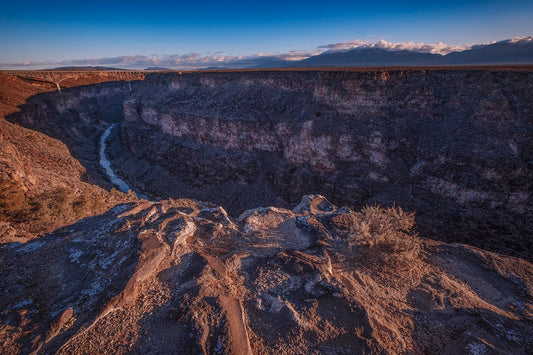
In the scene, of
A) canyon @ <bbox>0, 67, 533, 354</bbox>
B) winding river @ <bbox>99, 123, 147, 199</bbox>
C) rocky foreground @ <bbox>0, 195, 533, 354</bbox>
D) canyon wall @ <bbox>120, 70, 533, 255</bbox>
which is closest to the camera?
rocky foreground @ <bbox>0, 195, 533, 354</bbox>

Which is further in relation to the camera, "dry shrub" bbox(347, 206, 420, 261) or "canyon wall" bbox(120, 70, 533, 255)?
"canyon wall" bbox(120, 70, 533, 255)

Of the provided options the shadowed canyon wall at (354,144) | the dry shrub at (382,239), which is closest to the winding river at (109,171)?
the shadowed canyon wall at (354,144)

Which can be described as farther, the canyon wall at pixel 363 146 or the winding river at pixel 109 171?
the winding river at pixel 109 171

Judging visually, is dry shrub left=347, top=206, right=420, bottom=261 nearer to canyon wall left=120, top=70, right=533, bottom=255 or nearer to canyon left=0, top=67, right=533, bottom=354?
canyon left=0, top=67, right=533, bottom=354

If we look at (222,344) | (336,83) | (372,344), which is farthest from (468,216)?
(222,344)

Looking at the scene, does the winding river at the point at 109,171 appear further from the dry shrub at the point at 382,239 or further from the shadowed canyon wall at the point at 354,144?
the dry shrub at the point at 382,239

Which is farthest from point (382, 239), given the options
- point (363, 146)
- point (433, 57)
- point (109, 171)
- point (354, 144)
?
point (433, 57)

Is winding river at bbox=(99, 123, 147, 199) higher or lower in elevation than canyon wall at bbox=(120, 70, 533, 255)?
lower

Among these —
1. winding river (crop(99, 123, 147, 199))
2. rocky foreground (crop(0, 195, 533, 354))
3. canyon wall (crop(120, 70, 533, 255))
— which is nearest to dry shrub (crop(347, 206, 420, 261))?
rocky foreground (crop(0, 195, 533, 354))
